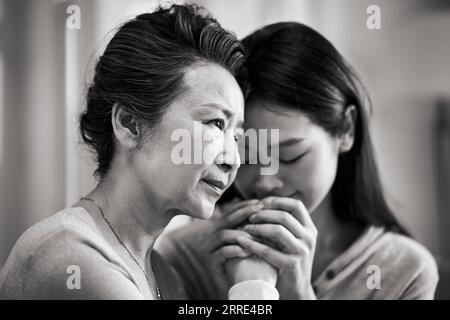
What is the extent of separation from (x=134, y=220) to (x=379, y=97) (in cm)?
69

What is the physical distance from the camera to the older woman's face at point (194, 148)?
776 millimetres

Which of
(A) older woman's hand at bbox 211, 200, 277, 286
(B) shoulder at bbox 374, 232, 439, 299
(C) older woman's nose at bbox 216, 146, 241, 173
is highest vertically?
(C) older woman's nose at bbox 216, 146, 241, 173

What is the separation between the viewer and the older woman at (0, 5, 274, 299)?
78cm

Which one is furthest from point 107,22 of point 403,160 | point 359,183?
point 403,160

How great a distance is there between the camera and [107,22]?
3.23 feet

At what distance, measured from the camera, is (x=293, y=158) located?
957 mm

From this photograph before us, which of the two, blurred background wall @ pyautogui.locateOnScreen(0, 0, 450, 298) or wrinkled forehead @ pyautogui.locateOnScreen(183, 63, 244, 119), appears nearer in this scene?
wrinkled forehead @ pyautogui.locateOnScreen(183, 63, 244, 119)

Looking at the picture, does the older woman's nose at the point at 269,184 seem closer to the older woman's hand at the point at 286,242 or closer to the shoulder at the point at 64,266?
the older woman's hand at the point at 286,242

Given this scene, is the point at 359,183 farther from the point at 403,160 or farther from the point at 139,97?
the point at 139,97

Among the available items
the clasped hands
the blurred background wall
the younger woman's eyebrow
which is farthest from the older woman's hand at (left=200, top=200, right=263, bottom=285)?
the blurred background wall

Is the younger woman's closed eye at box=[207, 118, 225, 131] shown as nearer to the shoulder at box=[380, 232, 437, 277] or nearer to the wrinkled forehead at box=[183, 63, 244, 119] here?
the wrinkled forehead at box=[183, 63, 244, 119]

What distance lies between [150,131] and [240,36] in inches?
16.1

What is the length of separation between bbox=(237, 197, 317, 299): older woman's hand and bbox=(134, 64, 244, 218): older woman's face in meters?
0.14

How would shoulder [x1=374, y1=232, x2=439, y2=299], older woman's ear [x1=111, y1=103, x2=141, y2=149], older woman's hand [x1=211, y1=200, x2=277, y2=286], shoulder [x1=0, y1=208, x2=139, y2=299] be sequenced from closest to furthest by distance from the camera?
shoulder [x1=0, y1=208, x2=139, y2=299]
older woman's ear [x1=111, y1=103, x2=141, y2=149]
older woman's hand [x1=211, y1=200, x2=277, y2=286]
shoulder [x1=374, y1=232, x2=439, y2=299]
